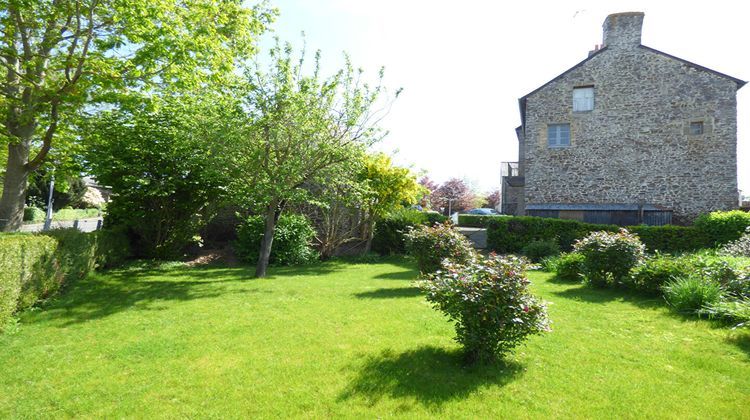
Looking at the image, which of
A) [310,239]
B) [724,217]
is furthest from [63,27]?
[724,217]

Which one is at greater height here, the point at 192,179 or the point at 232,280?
the point at 192,179

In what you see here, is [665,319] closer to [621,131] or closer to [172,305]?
[172,305]

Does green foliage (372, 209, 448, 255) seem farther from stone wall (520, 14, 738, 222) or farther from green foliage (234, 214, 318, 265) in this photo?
stone wall (520, 14, 738, 222)

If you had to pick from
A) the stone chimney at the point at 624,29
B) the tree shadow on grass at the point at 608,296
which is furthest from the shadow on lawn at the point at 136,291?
the stone chimney at the point at 624,29

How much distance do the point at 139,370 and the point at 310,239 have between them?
36.5 feet

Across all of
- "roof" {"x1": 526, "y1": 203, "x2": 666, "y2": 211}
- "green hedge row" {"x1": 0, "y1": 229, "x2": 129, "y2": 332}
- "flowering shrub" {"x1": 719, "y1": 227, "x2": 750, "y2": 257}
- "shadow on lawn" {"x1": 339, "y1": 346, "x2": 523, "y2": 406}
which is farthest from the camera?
A: "roof" {"x1": 526, "y1": 203, "x2": 666, "y2": 211}

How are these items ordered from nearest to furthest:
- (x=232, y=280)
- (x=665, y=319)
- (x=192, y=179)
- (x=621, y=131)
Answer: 1. (x=665, y=319)
2. (x=232, y=280)
3. (x=192, y=179)
4. (x=621, y=131)

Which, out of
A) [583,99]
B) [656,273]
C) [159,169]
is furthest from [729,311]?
[583,99]

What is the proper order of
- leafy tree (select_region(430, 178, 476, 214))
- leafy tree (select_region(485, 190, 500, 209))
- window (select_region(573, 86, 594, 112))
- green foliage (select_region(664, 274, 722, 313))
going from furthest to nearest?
leafy tree (select_region(485, 190, 500, 209)), leafy tree (select_region(430, 178, 476, 214)), window (select_region(573, 86, 594, 112)), green foliage (select_region(664, 274, 722, 313))

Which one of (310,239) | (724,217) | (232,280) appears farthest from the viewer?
(310,239)

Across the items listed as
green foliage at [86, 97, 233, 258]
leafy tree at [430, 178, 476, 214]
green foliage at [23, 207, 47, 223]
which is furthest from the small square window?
green foliage at [23, 207, 47, 223]

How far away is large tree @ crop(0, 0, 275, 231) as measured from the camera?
8391 millimetres

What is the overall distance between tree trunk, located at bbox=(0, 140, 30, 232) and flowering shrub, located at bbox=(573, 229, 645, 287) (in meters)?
14.2

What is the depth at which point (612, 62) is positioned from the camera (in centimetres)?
2050
